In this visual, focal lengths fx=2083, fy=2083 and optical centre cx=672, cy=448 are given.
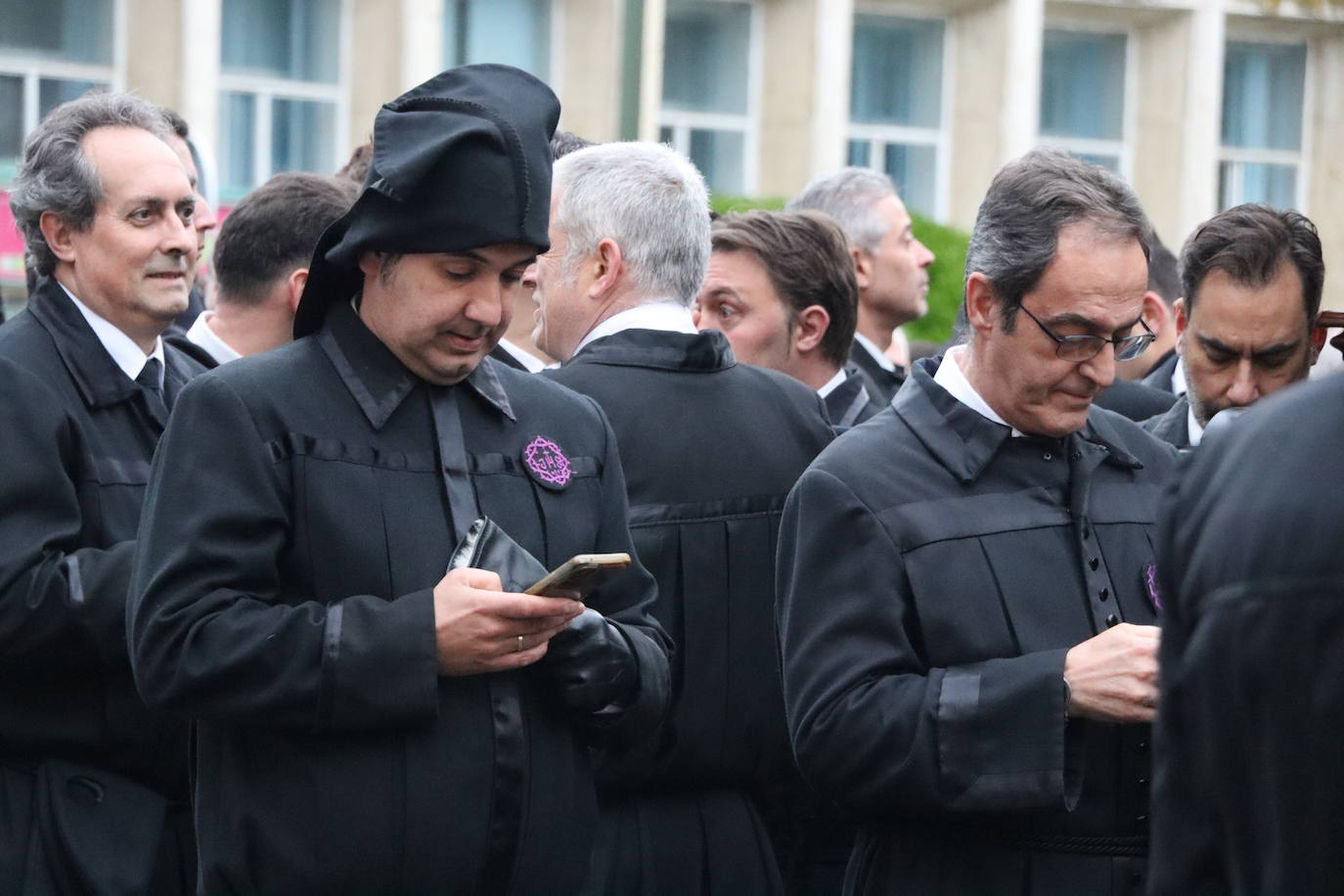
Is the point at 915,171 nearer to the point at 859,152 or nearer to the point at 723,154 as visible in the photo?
the point at 859,152

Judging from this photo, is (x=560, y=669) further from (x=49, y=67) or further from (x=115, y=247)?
(x=49, y=67)

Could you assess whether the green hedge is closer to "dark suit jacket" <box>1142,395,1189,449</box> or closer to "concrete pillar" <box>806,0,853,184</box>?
"concrete pillar" <box>806,0,853,184</box>

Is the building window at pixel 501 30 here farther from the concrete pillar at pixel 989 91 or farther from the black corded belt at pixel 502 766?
the black corded belt at pixel 502 766

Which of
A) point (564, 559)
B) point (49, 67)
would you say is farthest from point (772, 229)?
point (49, 67)

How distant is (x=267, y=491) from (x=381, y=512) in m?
0.19

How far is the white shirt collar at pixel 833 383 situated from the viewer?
232 inches

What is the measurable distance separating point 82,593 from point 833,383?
2.59 meters

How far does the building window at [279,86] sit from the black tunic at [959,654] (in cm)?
2316

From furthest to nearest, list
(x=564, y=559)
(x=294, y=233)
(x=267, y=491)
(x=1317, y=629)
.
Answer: (x=294, y=233)
(x=564, y=559)
(x=267, y=491)
(x=1317, y=629)

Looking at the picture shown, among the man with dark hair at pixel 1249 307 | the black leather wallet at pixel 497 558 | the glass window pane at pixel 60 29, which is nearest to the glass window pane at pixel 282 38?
the glass window pane at pixel 60 29

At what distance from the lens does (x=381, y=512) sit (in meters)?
3.31

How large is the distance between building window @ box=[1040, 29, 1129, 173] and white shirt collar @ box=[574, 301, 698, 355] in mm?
29096

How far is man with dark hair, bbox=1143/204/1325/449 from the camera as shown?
4.84m

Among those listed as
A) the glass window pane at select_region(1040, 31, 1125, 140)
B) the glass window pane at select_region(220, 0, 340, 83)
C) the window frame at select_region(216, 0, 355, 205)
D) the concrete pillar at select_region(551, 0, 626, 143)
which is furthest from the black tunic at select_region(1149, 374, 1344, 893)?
the glass window pane at select_region(1040, 31, 1125, 140)
